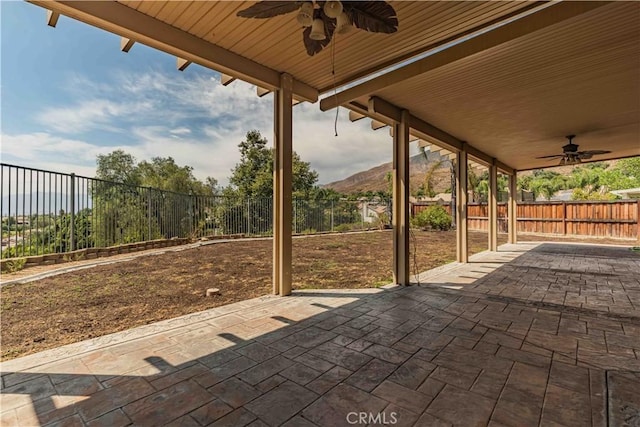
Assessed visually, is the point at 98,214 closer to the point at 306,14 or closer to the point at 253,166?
the point at 306,14

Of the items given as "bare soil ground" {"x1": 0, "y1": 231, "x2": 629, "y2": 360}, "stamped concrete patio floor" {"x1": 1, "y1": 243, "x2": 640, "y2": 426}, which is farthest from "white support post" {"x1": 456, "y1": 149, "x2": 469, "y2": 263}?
"stamped concrete patio floor" {"x1": 1, "y1": 243, "x2": 640, "y2": 426}

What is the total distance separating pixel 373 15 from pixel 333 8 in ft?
0.97

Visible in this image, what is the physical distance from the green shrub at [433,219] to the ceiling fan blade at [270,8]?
44.4ft

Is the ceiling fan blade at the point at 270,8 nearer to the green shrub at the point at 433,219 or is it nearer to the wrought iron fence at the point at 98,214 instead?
the wrought iron fence at the point at 98,214

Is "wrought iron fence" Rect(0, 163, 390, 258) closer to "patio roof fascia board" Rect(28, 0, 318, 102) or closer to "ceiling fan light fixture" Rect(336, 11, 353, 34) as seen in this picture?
"patio roof fascia board" Rect(28, 0, 318, 102)

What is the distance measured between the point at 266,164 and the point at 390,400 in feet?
50.1

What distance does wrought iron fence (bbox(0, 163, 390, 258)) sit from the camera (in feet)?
16.2

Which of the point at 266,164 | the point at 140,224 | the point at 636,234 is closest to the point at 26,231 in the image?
the point at 140,224

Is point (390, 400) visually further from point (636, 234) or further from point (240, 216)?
point (636, 234)

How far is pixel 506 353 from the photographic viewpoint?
2.27m

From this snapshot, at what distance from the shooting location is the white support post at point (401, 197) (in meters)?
4.45

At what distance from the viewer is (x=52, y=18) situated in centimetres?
242

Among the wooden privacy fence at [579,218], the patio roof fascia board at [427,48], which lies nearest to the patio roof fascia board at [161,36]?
the patio roof fascia board at [427,48]

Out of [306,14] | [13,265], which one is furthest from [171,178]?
[306,14]
